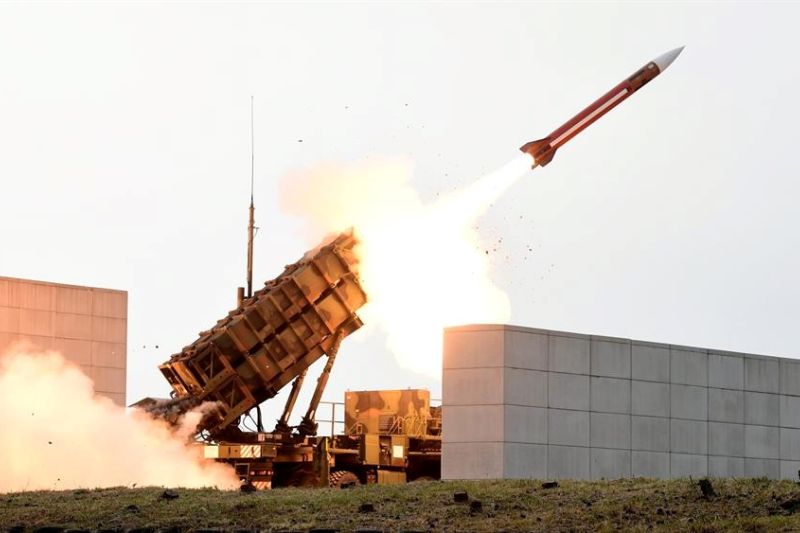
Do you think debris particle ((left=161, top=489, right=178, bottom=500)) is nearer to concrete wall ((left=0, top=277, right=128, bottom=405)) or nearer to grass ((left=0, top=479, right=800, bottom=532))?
grass ((left=0, top=479, right=800, bottom=532))

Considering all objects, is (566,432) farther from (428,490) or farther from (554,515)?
(554,515)

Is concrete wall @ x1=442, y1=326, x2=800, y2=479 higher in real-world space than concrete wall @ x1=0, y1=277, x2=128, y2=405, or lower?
lower

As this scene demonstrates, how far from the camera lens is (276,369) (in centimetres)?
3841

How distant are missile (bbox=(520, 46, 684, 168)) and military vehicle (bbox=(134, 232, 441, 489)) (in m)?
5.00

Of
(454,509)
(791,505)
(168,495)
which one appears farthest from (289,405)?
(791,505)

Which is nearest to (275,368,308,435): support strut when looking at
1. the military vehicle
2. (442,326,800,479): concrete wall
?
the military vehicle

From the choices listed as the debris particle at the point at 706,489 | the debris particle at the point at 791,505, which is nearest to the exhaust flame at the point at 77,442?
the debris particle at the point at 706,489

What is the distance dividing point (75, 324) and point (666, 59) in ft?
54.2

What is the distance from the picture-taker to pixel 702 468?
131 ft

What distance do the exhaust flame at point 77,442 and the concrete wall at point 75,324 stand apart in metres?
A: 0.76

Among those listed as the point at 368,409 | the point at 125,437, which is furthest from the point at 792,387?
the point at 125,437

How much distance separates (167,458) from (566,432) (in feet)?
30.3

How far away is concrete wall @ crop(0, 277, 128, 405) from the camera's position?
41.8 m

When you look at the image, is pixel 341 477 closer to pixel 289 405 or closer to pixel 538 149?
pixel 289 405
